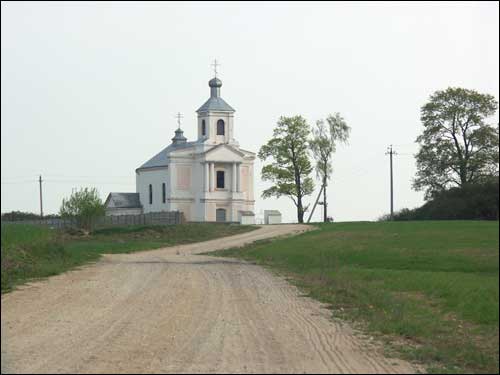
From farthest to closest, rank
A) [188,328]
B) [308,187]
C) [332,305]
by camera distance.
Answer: [308,187] → [332,305] → [188,328]

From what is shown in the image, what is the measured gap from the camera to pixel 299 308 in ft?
77.9

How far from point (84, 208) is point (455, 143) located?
5773 cm

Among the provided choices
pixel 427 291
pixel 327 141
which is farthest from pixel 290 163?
pixel 427 291

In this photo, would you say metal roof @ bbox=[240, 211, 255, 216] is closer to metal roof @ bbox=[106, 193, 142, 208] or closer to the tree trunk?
the tree trunk

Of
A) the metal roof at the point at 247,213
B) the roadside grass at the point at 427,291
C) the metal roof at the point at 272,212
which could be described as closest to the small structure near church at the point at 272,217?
the metal roof at the point at 272,212

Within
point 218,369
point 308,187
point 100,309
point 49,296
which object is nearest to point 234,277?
point 49,296

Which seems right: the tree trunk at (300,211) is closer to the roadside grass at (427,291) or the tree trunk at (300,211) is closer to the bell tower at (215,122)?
the bell tower at (215,122)

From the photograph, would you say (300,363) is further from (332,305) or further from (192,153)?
(192,153)

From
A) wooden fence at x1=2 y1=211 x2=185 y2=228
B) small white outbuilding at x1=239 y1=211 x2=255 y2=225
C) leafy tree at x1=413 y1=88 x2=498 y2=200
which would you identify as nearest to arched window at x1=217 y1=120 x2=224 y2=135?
small white outbuilding at x1=239 y1=211 x2=255 y2=225

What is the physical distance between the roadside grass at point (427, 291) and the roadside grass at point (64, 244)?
892 centimetres

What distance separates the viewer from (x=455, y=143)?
1966 centimetres

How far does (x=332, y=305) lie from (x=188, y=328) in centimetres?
656

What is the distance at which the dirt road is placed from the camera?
14.7m

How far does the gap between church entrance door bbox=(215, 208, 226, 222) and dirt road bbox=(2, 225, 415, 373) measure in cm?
6089
